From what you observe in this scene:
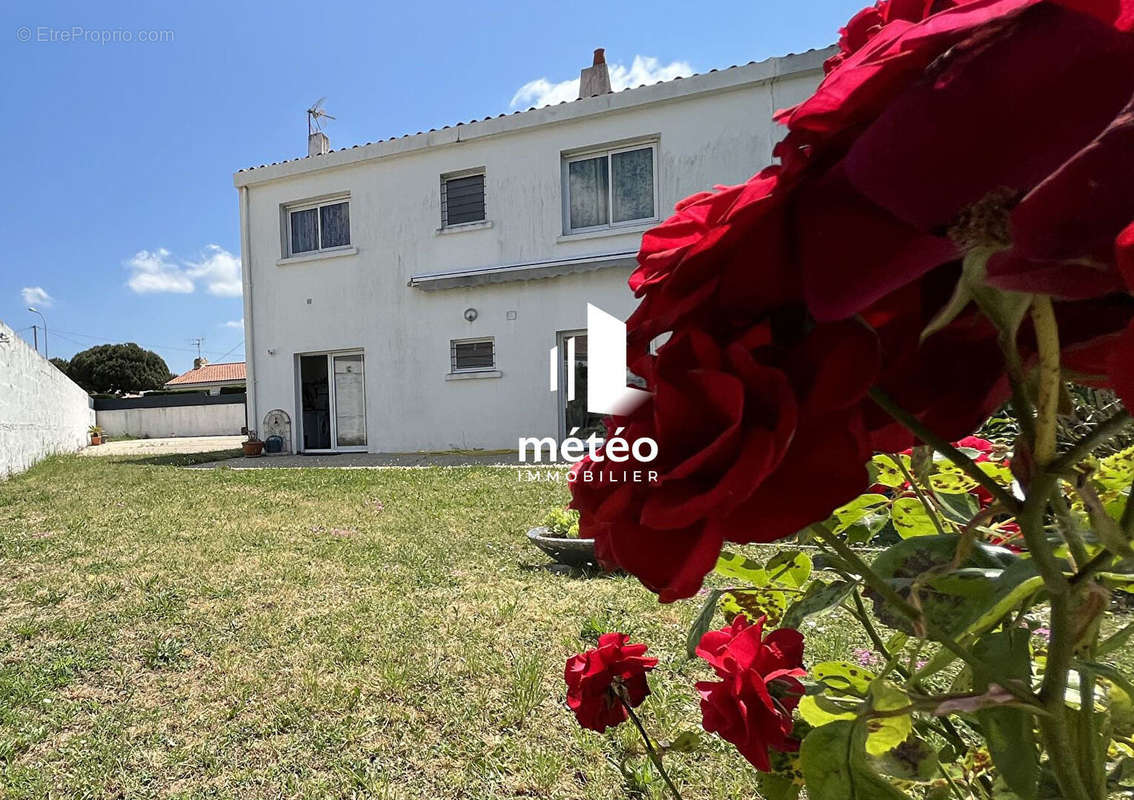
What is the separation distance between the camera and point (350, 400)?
1173 centimetres

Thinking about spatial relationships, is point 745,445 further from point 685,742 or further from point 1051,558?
point 685,742

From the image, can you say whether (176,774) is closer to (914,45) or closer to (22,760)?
(22,760)

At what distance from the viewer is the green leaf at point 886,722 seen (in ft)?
1.44

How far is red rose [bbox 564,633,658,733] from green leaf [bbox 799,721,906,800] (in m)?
0.51

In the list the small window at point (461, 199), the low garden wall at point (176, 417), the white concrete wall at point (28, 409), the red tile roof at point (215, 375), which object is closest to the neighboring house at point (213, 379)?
the red tile roof at point (215, 375)

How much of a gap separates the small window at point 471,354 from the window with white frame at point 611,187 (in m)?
2.42

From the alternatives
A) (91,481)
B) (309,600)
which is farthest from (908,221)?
(91,481)

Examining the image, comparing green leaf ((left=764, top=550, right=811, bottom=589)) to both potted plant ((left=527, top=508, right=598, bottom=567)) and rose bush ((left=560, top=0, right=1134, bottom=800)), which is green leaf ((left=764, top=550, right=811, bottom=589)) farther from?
potted plant ((left=527, top=508, right=598, bottom=567))

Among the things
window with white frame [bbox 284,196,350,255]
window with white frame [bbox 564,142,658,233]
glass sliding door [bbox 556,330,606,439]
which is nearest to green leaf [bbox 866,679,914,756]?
glass sliding door [bbox 556,330,606,439]

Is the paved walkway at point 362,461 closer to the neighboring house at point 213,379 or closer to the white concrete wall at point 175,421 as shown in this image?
the white concrete wall at point 175,421

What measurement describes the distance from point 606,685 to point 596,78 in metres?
11.0

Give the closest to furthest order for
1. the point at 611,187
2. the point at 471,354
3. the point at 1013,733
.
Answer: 1. the point at 1013,733
2. the point at 611,187
3. the point at 471,354

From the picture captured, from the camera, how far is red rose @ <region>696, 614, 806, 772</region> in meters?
0.69

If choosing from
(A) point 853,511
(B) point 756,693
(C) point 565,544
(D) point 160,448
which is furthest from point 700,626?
(D) point 160,448
